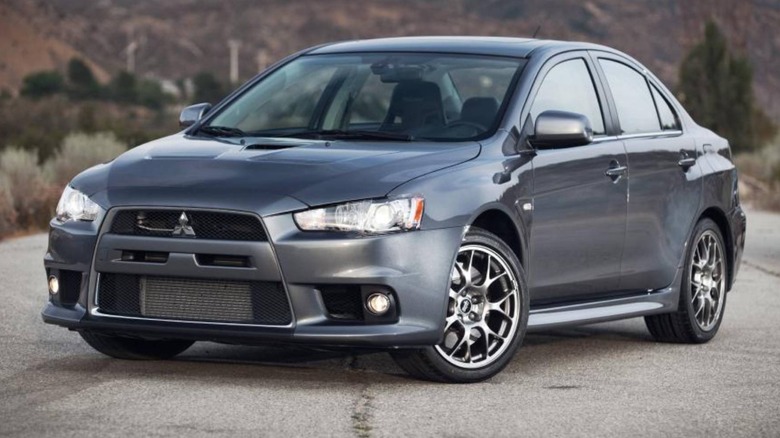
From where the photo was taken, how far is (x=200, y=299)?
765cm

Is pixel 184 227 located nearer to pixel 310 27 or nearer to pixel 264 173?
pixel 264 173

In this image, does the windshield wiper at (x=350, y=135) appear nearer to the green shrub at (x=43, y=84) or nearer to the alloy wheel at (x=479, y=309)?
the alloy wheel at (x=479, y=309)

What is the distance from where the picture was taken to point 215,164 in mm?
7863

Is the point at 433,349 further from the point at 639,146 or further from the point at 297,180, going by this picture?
the point at 639,146

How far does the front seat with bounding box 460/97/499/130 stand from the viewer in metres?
8.56

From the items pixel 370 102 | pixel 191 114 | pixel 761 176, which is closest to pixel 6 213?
pixel 191 114

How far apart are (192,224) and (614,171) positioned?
2567 mm

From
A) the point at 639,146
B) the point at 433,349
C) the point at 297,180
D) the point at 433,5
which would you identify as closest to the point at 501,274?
the point at 433,349

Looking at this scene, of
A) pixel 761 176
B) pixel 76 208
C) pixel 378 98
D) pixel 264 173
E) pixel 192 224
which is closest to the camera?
pixel 192 224

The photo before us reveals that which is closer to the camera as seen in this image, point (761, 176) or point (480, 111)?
point (480, 111)

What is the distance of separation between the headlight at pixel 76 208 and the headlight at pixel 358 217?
101 cm

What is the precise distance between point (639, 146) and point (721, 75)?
29.4 meters

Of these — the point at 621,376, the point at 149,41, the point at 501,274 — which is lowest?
the point at 149,41

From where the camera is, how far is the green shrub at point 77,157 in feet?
77.3
